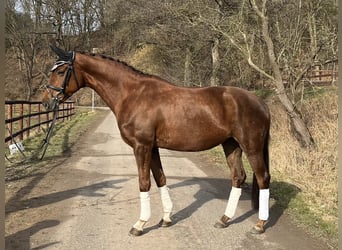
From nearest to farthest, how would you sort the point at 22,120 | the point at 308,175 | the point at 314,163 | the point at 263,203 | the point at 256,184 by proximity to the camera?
the point at 263,203 → the point at 256,184 → the point at 308,175 → the point at 314,163 → the point at 22,120

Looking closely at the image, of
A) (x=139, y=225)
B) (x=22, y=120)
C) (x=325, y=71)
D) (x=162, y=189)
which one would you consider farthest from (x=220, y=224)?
(x=325, y=71)

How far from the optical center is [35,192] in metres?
6.02

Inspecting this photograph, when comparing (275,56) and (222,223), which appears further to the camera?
(275,56)

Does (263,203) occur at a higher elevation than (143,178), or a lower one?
lower

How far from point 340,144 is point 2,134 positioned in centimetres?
144

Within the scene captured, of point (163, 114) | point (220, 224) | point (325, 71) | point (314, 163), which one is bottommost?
point (220, 224)

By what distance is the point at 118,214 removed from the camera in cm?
505

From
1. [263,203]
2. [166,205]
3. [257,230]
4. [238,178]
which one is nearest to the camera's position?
[257,230]

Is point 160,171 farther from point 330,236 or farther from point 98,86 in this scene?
point 330,236

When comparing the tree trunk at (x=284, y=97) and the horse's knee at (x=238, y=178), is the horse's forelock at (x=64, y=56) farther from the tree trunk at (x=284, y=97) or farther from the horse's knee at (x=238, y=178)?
the tree trunk at (x=284, y=97)

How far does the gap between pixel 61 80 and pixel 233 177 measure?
101 inches

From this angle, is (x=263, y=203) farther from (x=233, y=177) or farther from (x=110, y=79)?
(x=110, y=79)

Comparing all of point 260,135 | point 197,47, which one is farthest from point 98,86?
point 197,47

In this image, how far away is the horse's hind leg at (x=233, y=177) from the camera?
471 centimetres
